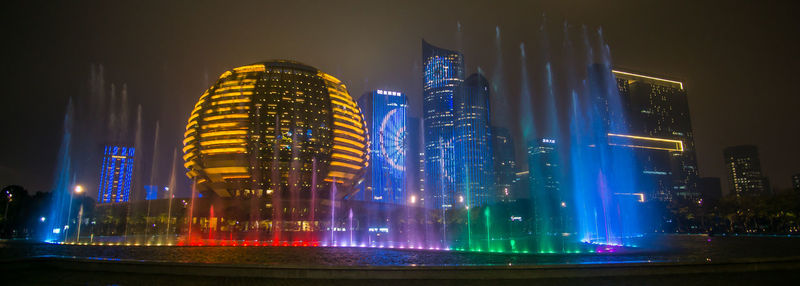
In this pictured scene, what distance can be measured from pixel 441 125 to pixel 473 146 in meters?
17.1

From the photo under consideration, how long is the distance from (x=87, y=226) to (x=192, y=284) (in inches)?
3207

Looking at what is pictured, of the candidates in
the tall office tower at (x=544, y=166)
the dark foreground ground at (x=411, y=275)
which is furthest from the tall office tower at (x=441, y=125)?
the dark foreground ground at (x=411, y=275)

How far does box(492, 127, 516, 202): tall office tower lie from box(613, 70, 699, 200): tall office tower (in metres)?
49.4

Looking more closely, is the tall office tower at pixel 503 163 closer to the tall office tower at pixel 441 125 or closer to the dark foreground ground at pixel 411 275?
the tall office tower at pixel 441 125

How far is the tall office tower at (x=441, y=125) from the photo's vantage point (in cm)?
17100

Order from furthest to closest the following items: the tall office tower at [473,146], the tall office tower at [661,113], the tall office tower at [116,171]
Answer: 1. the tall office tower at [661,113]
2. the tall office tower at [473,146]
3. the tall office tower at [116,171]

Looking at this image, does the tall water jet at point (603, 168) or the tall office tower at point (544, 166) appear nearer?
the tall water jet at point (603, 168)

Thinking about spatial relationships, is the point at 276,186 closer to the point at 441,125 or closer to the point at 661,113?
the point at 441,125

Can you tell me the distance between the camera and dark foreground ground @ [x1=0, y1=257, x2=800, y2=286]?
38.5 ft

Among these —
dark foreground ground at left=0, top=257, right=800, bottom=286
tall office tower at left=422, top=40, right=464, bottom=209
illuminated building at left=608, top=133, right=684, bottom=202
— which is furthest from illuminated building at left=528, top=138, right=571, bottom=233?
dark foreground ground at left=0, top=257, right=800, bottom=286

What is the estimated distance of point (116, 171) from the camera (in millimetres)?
140500

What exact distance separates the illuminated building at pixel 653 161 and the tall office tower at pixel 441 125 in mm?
60741

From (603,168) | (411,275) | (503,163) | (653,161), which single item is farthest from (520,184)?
(411,275)

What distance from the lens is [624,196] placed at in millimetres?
133125
